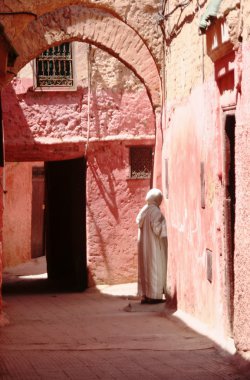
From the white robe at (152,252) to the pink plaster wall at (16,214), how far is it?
7662mm

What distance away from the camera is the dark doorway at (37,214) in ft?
77.6

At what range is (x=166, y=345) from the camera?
7.14 metres

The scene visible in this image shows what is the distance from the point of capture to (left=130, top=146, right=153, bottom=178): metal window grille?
14281 millimetres

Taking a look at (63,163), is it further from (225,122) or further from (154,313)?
(225,122)

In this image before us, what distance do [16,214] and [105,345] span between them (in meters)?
12.5

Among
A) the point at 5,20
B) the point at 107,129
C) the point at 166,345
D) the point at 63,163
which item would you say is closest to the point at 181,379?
the point at 166,345

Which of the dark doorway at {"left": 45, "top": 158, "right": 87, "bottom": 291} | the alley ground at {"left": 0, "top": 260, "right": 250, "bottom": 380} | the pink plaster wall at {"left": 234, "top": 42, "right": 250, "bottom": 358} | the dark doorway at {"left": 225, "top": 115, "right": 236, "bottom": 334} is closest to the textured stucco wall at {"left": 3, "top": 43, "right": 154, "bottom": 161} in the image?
the dark doorway at {"left": 45, "top": 158, "right": 87, "bottom": 291}

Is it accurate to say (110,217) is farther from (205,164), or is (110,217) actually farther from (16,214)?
(205,164)

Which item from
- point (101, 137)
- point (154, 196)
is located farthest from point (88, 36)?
point (154, 196)

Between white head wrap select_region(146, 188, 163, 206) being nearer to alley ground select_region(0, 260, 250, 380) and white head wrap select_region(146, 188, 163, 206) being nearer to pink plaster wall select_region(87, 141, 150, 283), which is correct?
alley ground select_region(0, 260, 250, 380)

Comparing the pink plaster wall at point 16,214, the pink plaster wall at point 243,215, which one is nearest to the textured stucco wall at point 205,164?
the pink plaster wall at point 243,215

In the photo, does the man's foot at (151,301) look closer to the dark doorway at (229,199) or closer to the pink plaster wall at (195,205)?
the pink plaster wall at (195,205)

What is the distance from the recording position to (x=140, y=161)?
46.9ft

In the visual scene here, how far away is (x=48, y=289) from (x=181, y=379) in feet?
31.8
